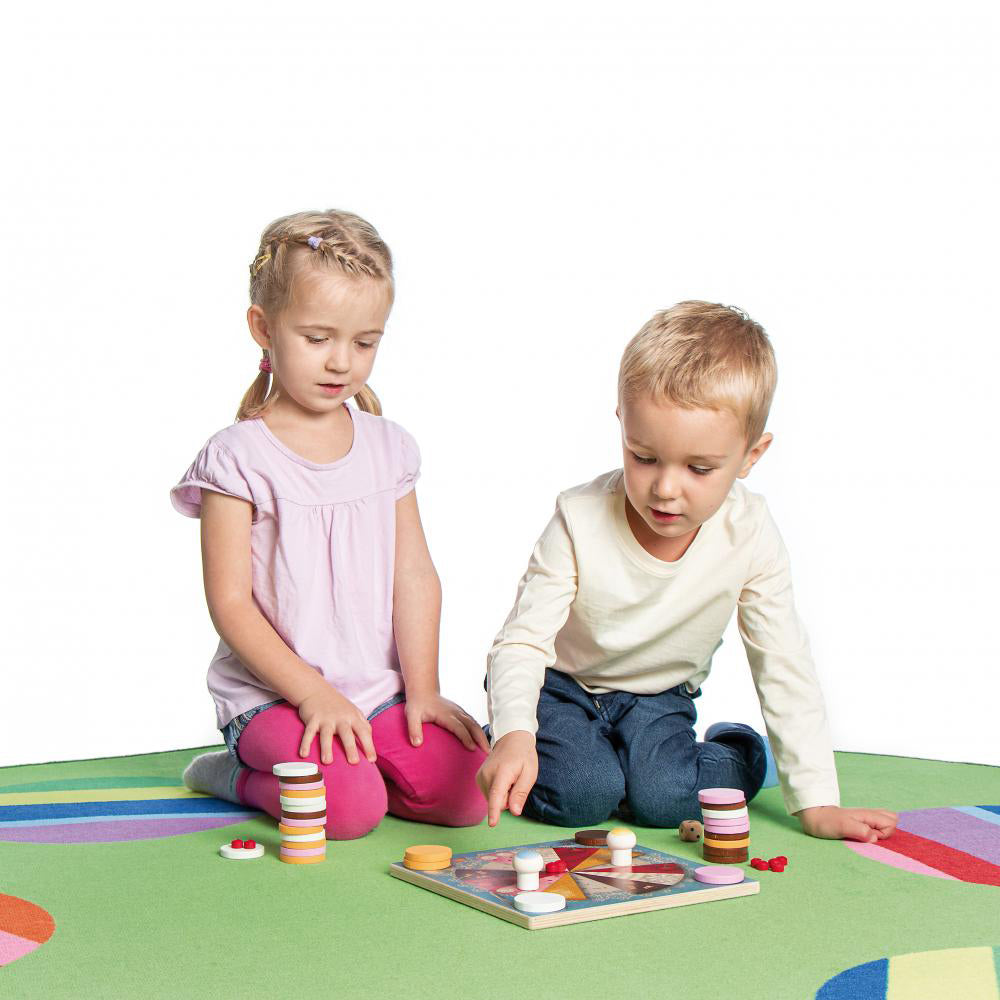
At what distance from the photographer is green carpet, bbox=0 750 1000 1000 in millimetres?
1162

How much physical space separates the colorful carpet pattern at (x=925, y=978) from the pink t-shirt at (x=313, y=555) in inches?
32.9

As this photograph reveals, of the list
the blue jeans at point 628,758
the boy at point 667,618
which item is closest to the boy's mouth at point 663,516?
the boy at point 667,618

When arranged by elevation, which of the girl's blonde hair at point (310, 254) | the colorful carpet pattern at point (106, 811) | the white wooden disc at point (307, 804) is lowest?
the colorful carpet pattern at point (106, 811)

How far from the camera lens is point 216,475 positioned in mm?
1798

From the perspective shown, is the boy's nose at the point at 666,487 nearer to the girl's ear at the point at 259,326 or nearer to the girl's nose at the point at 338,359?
the girl's nose at the point at 338,359

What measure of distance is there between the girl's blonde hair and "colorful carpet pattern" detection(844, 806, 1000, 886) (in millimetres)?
935

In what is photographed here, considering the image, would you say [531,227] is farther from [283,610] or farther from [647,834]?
[647,834]

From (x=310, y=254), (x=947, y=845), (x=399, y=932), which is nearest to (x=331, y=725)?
(x=399, y=932)

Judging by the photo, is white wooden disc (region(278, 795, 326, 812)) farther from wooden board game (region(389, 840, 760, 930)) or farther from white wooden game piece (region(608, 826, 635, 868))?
white wooden game piece (region(608, 826, 635, 868))

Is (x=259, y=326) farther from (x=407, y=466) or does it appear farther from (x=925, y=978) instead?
(x=925, y=978)

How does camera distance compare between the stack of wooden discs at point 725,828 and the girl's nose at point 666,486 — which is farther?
the girl's nose at point 666,486

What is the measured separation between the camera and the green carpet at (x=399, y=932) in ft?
3.81

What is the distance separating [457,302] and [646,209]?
0.52 meters

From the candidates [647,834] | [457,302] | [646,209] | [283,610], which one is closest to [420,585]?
[283,610]
